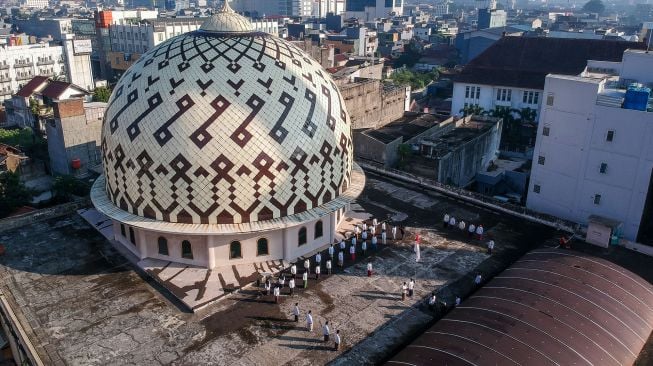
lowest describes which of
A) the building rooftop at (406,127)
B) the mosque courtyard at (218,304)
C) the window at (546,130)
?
the mosque courtyard at (218,304)

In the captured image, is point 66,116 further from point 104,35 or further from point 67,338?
point 104,35

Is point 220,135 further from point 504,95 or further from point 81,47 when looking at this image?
point 81,47

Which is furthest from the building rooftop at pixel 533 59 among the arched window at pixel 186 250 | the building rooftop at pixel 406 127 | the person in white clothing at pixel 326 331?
the person in white clothing at pixel 326 331

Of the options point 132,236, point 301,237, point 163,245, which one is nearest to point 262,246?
point 301,237

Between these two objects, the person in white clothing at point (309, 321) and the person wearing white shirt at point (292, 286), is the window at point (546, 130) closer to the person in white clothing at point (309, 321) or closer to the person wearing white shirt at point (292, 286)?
the person wearing white shirt at point (292, 286)

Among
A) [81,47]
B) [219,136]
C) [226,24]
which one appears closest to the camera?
[219,136]

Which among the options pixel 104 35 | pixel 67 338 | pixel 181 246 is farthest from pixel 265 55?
pixel 104 35

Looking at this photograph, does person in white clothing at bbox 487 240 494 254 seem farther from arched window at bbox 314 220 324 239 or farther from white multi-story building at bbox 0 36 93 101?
white multi-story building at bbox 0 36 93 101
